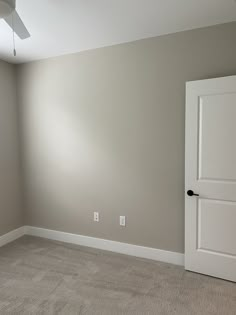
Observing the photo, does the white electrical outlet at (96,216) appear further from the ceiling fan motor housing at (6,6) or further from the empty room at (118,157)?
the ceiling fan motor housing at (6,6)

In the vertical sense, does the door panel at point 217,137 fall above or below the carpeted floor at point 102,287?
above

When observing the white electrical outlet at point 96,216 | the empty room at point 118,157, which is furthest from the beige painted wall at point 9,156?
the white electrical outlet at point 96,216

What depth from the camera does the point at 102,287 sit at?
97.8 inches

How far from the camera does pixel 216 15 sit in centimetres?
236

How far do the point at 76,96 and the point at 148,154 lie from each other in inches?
48.3

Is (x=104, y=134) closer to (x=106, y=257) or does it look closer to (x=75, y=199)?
(x=75, y=199)

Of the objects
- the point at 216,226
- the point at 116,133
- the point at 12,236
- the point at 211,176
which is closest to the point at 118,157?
the point at 116,133

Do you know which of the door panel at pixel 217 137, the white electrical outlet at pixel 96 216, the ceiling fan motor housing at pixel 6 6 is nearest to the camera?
the ceiling fan motor housing at pixel 6 6

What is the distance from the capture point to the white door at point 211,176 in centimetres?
246

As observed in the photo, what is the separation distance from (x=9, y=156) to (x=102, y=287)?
224cm

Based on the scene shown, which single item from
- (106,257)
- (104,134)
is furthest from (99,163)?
(106,257)

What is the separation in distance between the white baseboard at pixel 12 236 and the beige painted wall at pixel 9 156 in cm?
6

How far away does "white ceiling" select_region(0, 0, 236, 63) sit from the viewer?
2133 mm

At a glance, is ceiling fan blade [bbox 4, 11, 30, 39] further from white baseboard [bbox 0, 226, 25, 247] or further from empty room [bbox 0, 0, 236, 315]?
white baseboard [bbox 0, 226, 25, 247]
